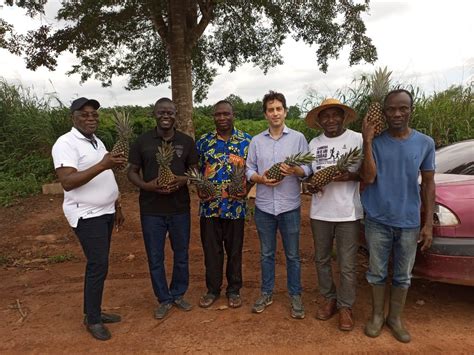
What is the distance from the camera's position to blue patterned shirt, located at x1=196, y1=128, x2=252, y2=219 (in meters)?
3.92

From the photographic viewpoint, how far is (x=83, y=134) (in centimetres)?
350

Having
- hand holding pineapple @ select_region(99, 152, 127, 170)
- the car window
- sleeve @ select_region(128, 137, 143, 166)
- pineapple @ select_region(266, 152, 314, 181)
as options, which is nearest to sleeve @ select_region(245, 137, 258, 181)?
pineapple @ select_region(266, 152, 314, 181)

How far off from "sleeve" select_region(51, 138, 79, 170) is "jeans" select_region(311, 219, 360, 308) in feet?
6.90

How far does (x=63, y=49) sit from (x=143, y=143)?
582 cm

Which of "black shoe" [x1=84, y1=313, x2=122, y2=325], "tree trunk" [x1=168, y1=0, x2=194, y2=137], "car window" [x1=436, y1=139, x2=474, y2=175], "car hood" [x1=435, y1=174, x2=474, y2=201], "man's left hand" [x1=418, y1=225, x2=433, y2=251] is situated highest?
"tree trunk" [x1=168, y1=0, x2=194, y2=137]

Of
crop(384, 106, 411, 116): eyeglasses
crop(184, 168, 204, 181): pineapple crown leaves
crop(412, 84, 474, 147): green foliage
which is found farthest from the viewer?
crop(412, 84, 474, 147): green foliage

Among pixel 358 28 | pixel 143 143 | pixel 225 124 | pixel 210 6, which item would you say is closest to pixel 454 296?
pixel 225 124

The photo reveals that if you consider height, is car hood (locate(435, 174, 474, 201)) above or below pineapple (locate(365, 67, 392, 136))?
below

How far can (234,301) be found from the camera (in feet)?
13.5

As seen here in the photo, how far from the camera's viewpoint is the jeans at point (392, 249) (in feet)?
10.8

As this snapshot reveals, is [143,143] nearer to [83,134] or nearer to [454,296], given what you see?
[83,134]

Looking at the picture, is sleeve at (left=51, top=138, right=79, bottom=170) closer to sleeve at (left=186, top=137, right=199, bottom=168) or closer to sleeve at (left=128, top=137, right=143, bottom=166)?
sleeve at (left=128, top=137, right=143, bottom=166)

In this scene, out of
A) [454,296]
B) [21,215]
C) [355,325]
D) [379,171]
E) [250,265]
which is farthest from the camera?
[21,215]

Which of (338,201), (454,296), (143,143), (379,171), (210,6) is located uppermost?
(210,6)
